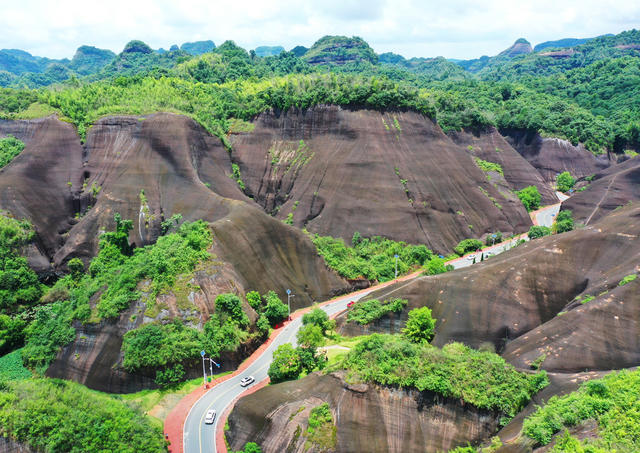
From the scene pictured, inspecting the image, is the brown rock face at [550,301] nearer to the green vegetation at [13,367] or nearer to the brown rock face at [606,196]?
the brown rock face at [606,196]

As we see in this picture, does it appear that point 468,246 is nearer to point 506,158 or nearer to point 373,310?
point 373,310

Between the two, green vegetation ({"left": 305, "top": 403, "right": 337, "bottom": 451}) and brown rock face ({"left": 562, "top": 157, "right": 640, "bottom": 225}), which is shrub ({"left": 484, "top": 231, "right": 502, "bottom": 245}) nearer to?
brown rock face ({"left": 562, "top": 157, "right": 640, "bottom": 225})

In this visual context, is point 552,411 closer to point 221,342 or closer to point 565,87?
point 221,342

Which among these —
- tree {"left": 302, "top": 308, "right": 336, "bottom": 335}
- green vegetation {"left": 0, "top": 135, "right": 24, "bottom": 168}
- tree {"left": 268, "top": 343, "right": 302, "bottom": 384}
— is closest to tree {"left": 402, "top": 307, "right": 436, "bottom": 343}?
tree {"left": 302, "top": 308, "right": 336, "bottom": 335}

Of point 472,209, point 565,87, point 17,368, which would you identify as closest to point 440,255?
point 472,209

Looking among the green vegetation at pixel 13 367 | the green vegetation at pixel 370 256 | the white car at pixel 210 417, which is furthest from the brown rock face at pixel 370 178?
the green vegetation at pixel 13 367

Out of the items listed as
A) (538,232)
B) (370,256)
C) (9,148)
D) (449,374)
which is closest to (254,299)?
(449,374)
